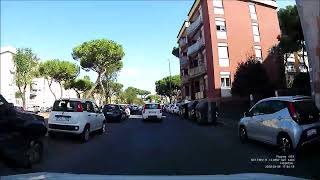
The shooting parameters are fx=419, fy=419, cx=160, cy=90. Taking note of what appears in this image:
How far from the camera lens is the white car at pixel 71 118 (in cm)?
1662

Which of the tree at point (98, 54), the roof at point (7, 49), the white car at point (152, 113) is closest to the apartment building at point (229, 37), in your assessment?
the tree at point (98, 54)

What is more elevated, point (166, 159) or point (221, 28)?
point (221, 28)

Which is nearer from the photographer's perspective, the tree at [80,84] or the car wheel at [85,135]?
the car wheel at [85,135]

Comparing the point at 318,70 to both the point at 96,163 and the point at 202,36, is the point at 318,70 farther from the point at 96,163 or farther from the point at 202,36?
the point at 202,36

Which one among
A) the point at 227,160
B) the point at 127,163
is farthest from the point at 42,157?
the point at 227,160

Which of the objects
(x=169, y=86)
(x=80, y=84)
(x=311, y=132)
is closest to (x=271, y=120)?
(x=311, y=132)

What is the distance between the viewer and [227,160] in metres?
11.3

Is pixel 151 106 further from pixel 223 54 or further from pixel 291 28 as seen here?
pixel 223 54

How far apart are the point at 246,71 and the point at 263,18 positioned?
52.7 ft

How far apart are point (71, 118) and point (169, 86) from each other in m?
92.1

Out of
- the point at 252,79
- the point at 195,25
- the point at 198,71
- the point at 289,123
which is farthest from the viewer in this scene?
the point at 198,71

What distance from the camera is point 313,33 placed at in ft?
50.5

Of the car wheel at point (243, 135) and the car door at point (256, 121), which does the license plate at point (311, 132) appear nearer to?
the car door at point (256, 121)

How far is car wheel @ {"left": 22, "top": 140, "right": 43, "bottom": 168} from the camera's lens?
1077cm
